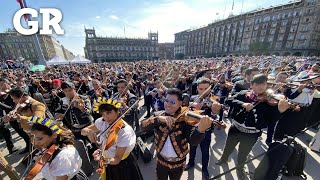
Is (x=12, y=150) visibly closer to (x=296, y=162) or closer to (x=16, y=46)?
(x=296, y=162)

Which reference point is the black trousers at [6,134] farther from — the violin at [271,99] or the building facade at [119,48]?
the building facade at [119,48]

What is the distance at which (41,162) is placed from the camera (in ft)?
Result: 5.65

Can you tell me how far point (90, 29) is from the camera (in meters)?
82.6

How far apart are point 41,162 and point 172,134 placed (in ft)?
5.15

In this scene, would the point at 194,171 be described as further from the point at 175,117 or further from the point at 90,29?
the point at 90,29

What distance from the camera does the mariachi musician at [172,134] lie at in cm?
219

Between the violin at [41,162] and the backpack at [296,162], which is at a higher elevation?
the violin at [41,162]

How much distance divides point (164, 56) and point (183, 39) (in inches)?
696

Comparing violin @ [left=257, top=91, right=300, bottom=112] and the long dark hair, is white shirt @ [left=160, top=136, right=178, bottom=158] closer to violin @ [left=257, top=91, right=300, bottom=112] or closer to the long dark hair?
the long dark hair

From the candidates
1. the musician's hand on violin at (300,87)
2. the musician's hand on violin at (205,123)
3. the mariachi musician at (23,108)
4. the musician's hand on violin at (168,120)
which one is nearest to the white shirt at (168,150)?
the musician's hand on violin at (168,120)

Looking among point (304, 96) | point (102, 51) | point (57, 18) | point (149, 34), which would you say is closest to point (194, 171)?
point (304, 96)

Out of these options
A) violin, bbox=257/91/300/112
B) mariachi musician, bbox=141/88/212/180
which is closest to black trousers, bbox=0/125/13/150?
mariachi musician, bbox=141/88/212/180

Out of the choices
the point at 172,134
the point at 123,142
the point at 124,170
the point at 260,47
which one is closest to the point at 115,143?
the point at 123,142

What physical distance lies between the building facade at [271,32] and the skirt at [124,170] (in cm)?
7117
